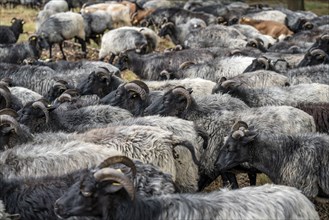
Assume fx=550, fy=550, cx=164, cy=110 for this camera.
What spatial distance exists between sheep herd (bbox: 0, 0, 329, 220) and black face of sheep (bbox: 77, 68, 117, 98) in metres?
0.02

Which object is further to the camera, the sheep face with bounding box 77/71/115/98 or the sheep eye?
the sheep face with bounding box 77/71/115/98

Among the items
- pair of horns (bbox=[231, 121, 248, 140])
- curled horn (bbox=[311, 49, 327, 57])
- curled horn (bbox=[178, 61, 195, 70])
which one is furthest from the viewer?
curled horn (bbox=[178, 61, 195, 70])

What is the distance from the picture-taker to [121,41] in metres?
16.7

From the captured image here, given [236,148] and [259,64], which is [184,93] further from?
[259,64]

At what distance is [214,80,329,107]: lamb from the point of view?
924 cm

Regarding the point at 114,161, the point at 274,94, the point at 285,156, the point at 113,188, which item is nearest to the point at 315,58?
the point at 274,94

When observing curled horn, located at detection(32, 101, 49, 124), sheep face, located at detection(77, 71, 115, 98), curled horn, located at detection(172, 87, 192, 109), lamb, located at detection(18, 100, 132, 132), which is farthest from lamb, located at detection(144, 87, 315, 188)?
sheep face, located at detection(77, 71, 115, 98)

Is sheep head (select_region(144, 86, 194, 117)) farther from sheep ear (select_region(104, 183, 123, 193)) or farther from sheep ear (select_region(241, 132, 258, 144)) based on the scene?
sheep ear (select_region(104, 183, 123, 193))

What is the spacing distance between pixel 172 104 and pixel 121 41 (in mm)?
8661

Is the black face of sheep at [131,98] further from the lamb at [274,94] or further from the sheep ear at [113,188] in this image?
the sheep ear at [113,188]

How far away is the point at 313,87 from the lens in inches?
378

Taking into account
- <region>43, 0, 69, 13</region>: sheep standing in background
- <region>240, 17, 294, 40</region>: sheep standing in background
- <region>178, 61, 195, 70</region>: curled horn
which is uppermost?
<region>178, 61, 195, 70</region>: curled horn

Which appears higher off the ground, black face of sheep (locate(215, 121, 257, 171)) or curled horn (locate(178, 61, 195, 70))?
black face of sheep (locate(215, 121, 257, 171))

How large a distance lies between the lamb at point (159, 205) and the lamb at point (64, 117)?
2884 mm
